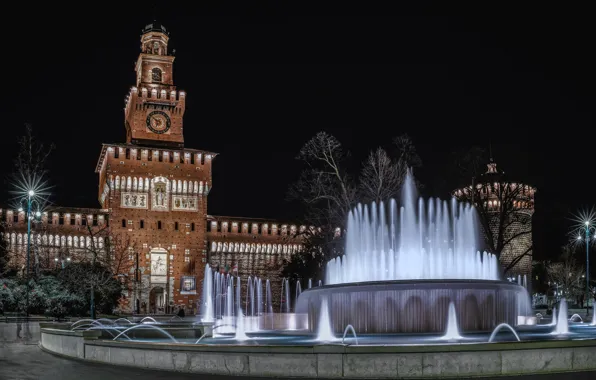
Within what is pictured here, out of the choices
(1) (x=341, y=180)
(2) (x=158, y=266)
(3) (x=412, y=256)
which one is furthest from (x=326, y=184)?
(2) (x=158, y=266)

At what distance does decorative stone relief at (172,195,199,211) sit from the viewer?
63.8 metres

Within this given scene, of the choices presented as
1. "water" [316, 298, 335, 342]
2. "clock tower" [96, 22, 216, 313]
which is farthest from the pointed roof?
"water" [316, 298, 335, 342]

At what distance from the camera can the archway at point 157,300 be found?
61688 mm

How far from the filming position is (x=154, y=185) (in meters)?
63.2

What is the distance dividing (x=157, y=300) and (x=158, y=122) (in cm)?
1658

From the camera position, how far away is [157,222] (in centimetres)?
6288

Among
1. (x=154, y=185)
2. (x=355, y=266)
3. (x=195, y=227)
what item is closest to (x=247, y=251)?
(x=195, y=227)

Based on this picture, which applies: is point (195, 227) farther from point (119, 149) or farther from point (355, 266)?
point (355, 266)

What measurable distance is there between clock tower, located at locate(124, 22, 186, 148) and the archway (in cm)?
1323

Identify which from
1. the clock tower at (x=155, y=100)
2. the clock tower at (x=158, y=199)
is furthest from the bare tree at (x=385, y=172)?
the clock tower at (x=155, y=100)

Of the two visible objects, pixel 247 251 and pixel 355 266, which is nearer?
pixel 355 266

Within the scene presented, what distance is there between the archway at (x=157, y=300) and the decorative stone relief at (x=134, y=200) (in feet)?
24.3

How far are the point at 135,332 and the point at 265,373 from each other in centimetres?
792

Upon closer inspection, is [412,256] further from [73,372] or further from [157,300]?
[157,300]
